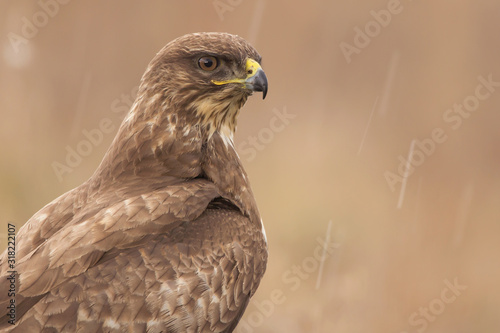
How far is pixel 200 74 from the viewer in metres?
5.15

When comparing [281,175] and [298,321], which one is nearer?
[298,321]

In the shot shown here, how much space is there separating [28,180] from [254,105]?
310 cm

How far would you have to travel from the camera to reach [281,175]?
952 cm

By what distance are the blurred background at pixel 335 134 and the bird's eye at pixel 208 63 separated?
367cm

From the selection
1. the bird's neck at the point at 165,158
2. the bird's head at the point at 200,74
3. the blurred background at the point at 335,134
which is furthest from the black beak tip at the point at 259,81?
the blurred background at the point at 335,134

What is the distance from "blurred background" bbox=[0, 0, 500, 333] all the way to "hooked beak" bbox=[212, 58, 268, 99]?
378 cm

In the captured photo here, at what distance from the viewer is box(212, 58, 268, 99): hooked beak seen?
512 cm

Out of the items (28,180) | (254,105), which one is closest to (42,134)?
(28,180)

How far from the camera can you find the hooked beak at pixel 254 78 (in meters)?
5.12

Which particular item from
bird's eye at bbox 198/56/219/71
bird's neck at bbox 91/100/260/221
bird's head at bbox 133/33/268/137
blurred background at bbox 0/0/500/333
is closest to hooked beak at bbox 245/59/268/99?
bird's head at bbox 133/33/268/137

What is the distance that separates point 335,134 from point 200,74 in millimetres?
4693

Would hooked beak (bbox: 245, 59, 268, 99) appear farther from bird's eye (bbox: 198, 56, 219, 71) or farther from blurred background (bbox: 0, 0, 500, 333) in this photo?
blurred background (bbox: 0, 0, 500, 333)

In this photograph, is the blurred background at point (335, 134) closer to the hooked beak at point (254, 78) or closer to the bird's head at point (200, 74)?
the bird's head at point (200, 74)

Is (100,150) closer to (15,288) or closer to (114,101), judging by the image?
(114,101)
